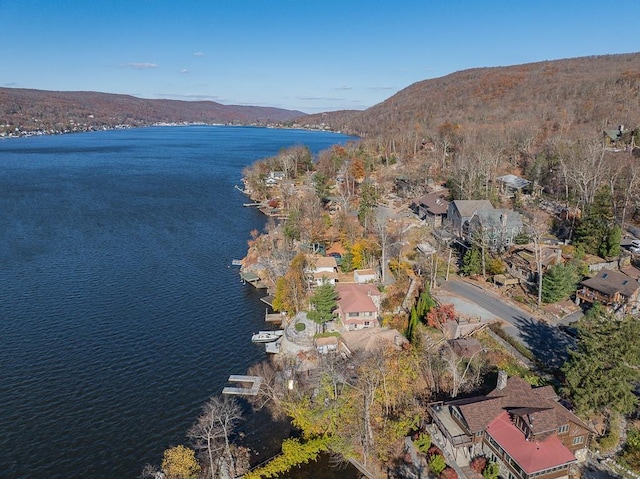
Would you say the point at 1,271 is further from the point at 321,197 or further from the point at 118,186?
the point at 118,186

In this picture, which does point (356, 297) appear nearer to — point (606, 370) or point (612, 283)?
point (606, 370)

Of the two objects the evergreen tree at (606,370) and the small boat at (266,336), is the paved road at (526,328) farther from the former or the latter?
the small boat at (266,336)

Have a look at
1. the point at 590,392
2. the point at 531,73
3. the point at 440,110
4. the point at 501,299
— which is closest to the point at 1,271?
the point at 501,299

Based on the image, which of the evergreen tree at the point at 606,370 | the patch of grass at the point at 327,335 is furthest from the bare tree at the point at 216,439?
the evergreen tree at the point at 606,370

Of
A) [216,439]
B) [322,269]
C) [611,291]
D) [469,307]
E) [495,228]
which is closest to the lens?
[216,439]

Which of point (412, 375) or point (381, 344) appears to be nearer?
point (412, 375)

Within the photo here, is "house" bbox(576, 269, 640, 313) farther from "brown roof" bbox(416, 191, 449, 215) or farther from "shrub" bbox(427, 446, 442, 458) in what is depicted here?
"brown roof" bbox(416, 191, 449, 215)

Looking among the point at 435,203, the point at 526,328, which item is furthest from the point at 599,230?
the point at 435,203
